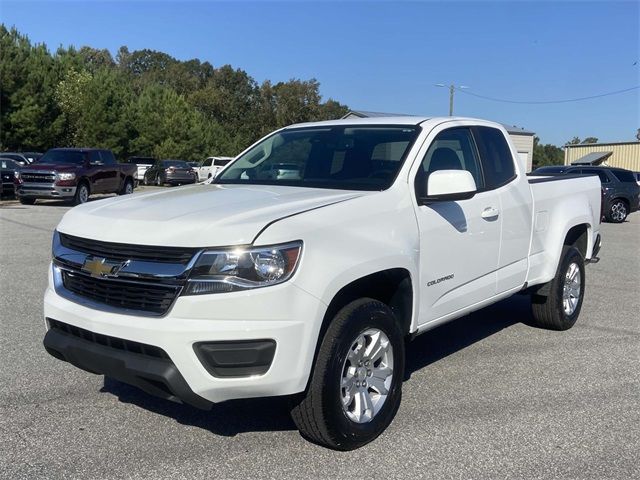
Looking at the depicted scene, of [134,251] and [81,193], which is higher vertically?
[134,251]

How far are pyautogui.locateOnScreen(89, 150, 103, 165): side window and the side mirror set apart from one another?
1931 centimetres

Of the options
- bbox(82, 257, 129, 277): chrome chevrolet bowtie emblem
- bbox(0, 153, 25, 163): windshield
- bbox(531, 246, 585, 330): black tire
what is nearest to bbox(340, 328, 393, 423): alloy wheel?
bbox(82, 257, 129, 277): chrome chevrolet bowtie emblem

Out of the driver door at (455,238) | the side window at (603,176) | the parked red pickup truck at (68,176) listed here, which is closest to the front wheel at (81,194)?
the parked red pickup truck at (68,176)

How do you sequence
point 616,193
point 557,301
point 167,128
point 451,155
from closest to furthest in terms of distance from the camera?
point 451,155 < point 557,301 < point 616,193 < point 167,128

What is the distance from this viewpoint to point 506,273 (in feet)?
16.6

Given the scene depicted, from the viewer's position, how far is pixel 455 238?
430 centimetres

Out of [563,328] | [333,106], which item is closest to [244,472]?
[563,328]

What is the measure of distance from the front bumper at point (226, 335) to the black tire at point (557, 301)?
3478mm

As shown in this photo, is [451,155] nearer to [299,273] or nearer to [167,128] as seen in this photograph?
[299,273]

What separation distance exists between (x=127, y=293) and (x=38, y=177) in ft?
61.6

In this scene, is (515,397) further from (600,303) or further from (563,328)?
(600,303)

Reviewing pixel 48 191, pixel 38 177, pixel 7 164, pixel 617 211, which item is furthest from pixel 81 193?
pixel 617 211

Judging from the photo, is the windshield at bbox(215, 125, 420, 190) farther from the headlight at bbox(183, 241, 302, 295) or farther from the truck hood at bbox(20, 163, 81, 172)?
the truck hood at bbox(20, 163, 81, 172)

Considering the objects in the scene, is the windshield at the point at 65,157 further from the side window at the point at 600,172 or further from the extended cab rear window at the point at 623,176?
the extended cab rear window at the point at 623,176
